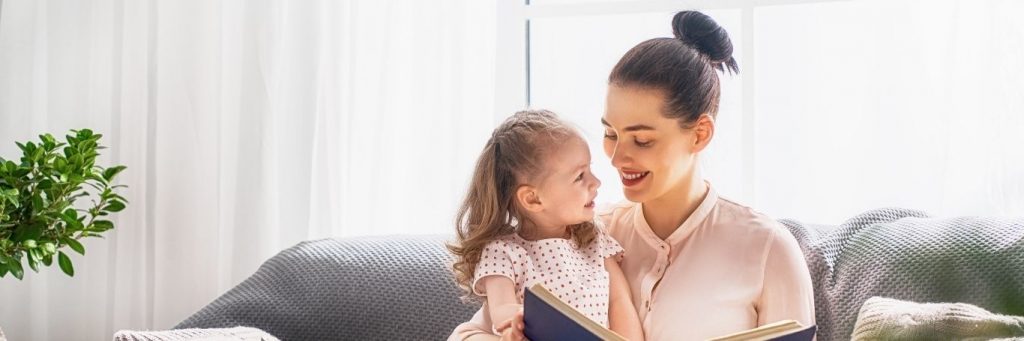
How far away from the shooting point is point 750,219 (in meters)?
1.83

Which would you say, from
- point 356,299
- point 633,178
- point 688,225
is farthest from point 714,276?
point 356,299

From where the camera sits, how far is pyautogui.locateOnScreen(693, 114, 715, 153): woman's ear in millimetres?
1798

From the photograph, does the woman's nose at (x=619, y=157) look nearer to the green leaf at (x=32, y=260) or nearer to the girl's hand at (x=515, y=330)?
the girl's hand at (x=515, y=330)

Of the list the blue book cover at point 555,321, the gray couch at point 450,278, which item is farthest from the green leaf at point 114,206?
the blue book cover at point 555,321

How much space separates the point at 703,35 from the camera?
5.99 feet

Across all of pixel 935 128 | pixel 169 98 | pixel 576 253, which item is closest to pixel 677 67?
pixel 576 253

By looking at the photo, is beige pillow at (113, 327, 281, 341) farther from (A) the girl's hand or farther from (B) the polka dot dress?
(A) the girl's hand

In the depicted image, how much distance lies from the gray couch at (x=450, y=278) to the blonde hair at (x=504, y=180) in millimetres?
419

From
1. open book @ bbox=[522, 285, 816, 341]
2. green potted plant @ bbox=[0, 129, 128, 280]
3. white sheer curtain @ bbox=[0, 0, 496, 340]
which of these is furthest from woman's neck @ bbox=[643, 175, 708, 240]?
green potted plant @ bbox=[0, 129, 128, 280]

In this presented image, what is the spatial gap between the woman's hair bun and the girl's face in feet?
0.86

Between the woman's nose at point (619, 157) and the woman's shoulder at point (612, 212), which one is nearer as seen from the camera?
the woman's nose at point (619, 157)

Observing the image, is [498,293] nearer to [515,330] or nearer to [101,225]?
[515,330]

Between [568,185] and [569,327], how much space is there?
381 millimetres

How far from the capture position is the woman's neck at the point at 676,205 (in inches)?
73.5
